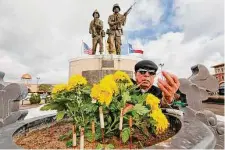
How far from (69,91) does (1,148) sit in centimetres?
60

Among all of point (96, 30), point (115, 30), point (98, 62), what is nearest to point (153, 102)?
point (98, 62)

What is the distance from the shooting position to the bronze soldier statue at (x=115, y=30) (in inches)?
421

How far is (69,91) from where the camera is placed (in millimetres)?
1549

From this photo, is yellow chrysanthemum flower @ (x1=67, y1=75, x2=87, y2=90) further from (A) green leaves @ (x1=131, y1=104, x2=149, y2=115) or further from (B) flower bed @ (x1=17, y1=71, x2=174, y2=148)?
(A) green leaves @ (x1=131, y1=104, x2=149, y2=115)

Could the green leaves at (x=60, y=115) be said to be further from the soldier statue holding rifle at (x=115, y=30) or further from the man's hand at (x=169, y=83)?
the soldier statue holding rifle at (x=115, y=30)

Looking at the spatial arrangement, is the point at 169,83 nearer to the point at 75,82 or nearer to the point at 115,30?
the point at 75,82

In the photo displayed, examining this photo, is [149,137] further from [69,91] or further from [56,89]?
[56,89]

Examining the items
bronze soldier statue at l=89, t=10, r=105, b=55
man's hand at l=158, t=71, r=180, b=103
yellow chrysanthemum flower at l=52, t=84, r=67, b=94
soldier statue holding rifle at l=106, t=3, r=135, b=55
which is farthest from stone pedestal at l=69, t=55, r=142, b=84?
man's hand at l=158, t=71, r=180, b=103

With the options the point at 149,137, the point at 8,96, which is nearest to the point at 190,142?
the point at 149,137

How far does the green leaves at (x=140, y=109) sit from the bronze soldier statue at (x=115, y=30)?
30.7 ft

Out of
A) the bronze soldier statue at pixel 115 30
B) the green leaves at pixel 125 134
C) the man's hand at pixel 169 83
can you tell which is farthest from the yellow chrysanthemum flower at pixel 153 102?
the bronze soldier statue at pixel 115 30

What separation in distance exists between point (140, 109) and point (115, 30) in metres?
10.3

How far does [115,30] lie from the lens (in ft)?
37.2

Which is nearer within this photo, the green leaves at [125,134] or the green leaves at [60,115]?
the green leaves at [125,134]
